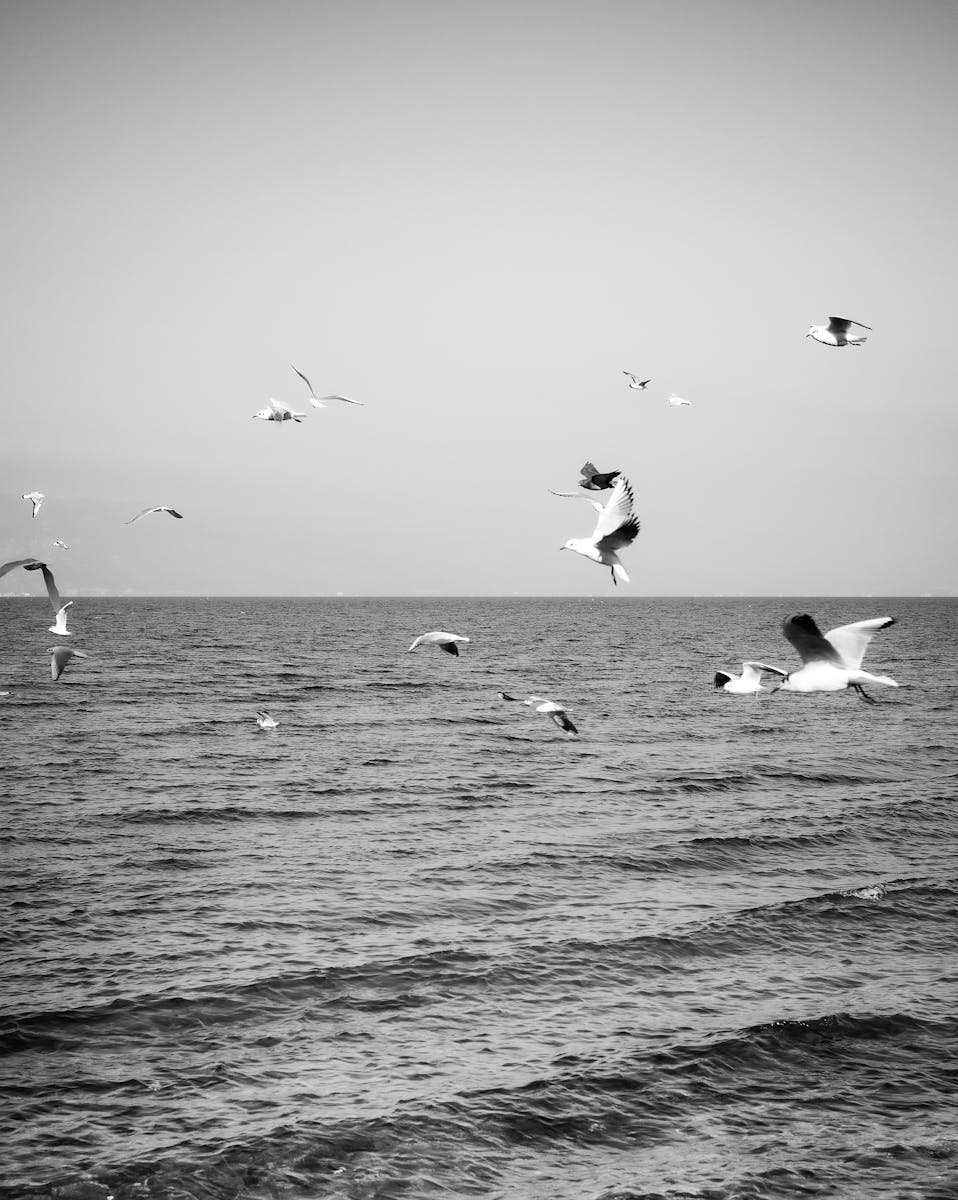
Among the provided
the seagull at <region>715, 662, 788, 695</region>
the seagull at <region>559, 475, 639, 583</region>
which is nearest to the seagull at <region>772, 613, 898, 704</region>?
the seagull at <region>715, 662, 788, 695</region>

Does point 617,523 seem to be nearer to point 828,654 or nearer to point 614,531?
point 614,531

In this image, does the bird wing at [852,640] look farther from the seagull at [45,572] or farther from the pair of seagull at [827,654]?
the seagull at [45,572]

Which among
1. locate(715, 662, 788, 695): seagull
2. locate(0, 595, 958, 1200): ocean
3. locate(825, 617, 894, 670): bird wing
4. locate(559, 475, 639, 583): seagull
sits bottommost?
locate(0, 595, 958, 1200): ocean

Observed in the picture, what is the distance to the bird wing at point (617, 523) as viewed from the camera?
14469 millimetres

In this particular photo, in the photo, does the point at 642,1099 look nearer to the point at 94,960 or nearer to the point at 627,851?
the point at 94,960

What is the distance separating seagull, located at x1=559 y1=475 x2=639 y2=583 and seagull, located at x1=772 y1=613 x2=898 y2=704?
11.9 ft

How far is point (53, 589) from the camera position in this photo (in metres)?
15.7

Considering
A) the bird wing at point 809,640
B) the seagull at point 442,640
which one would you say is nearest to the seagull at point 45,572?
the seagull at point 442,640

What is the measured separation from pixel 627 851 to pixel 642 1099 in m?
10.8

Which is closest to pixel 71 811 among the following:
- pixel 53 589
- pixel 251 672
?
pixel 53 589

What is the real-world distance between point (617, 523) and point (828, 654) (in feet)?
13.8

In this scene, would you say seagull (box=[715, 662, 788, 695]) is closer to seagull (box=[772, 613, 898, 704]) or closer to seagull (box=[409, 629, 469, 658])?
seagull (box=[772, 613, 898, 704])

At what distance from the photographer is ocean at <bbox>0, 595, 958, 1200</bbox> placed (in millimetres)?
11398

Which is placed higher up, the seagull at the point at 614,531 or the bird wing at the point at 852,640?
the seagull at the point at 614,531
